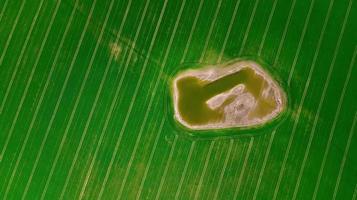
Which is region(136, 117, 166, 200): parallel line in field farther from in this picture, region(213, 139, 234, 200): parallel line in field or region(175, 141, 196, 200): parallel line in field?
region(213, 139, 234, 200): parallel line in field

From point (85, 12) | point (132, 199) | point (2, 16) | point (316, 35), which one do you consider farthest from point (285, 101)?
point (2, 16)

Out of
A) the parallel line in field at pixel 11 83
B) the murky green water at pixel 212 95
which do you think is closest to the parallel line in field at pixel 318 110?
the murky green water at pixel 212 95

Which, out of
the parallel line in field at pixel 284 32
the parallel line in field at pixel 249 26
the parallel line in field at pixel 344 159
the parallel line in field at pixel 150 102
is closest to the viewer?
the parallel line in field at pixel 344 159

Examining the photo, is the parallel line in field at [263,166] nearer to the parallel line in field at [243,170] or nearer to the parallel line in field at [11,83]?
the parallel line in field at [243,170]

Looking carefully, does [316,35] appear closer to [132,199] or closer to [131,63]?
[131,63]

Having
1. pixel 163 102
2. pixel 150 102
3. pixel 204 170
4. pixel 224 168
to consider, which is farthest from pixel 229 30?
pixel 204 170

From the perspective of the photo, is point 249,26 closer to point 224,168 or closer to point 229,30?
point 229,30

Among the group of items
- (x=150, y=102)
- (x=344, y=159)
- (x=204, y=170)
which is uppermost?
(x=344, y=159)

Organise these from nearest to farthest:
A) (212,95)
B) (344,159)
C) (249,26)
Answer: (344,159), (212,95), (249,26)

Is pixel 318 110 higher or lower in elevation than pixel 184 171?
higher
